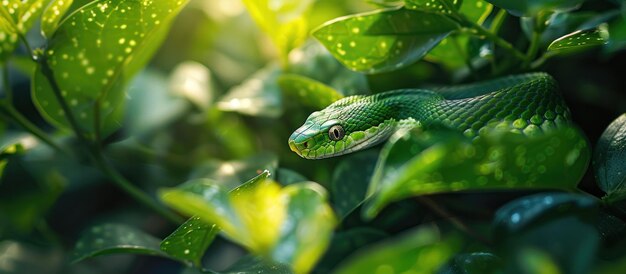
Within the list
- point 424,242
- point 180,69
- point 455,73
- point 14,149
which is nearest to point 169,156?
point 180,69

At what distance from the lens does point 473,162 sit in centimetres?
83

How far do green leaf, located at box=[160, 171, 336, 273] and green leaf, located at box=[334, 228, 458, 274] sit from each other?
2.2 inches

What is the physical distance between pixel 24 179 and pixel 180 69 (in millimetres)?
636

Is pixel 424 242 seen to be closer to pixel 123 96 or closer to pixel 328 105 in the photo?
pixel 328 105

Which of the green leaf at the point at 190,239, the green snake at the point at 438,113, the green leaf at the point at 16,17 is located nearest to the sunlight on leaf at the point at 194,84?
the green snake at the point at 438,113

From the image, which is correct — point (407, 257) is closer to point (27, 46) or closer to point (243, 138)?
point (27, 46)

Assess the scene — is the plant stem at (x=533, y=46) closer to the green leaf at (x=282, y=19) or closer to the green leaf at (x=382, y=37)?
the green leaf at (x=382, y=37)

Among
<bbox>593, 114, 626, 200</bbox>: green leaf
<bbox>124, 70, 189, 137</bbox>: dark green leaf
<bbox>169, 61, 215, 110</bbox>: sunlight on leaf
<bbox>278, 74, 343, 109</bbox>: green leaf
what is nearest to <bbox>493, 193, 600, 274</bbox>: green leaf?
<bbox>593, 114, 626, 200</bbox>: green leaf

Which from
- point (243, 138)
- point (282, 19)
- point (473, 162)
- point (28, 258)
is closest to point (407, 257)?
point (473, 162)

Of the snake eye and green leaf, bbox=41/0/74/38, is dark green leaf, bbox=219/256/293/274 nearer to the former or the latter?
the snake eye

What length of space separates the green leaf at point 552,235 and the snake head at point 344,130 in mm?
585

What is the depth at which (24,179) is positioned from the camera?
80.7 inches

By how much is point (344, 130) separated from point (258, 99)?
0.34 meters

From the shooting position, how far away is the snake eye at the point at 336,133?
5.27 ft
